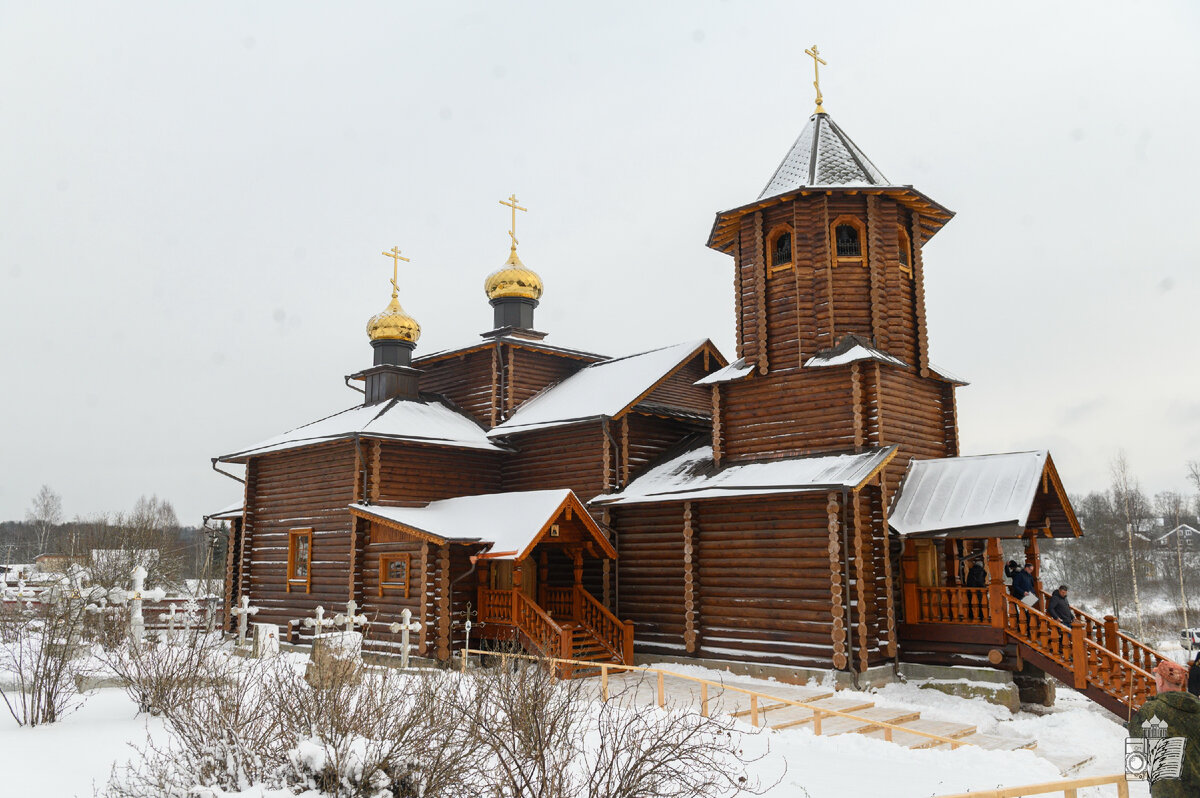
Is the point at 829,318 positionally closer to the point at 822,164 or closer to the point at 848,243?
the point at 848,243

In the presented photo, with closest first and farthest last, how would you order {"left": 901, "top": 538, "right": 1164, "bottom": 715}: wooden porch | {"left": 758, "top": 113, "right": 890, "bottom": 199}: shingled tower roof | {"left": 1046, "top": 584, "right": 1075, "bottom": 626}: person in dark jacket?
1. {"left": 901, "top": 538, "right": 1164, "bottom": 715}: wooden porch
2. {"left": 1046, "top": 584, "right": 1075, "bottom": 626}: person in dark jacket
3. {"left": 758, "top": 113, "right": 890, "bottom": 199}: shingled tower roof

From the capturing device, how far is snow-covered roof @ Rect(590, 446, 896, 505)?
46.8 ft

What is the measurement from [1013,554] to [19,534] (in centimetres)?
7862

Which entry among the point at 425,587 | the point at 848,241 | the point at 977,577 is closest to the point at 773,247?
the point at 848,241

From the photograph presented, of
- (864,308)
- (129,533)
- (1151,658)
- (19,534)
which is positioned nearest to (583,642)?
(864,308)

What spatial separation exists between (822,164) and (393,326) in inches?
458

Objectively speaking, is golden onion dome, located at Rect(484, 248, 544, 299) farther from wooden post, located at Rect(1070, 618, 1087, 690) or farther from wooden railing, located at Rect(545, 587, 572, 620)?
wooden post, located at Rect(1070, 618, 1087, 690)

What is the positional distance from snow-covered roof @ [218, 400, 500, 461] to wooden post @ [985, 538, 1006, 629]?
408 inches

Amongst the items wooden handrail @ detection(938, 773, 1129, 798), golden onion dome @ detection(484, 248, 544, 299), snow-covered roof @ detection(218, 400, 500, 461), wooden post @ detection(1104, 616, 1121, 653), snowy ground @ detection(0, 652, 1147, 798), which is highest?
golden onion dome @ detection(484, 248, 544, 299)

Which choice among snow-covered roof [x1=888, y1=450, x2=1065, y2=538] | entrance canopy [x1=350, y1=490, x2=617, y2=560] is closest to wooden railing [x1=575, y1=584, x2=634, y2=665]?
entrance canopy [x1=350, y1=490, x2=617, y2=560]

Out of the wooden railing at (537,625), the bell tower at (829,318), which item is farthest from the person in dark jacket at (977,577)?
the wooden railing at (537,625)

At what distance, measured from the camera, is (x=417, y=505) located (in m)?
19.6

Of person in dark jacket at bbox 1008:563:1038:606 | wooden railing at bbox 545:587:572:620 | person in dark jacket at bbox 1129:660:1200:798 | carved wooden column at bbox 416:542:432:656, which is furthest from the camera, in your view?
wooden railing at bbox 545:587:572:620

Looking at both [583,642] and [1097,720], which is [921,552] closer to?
[1097,720]
